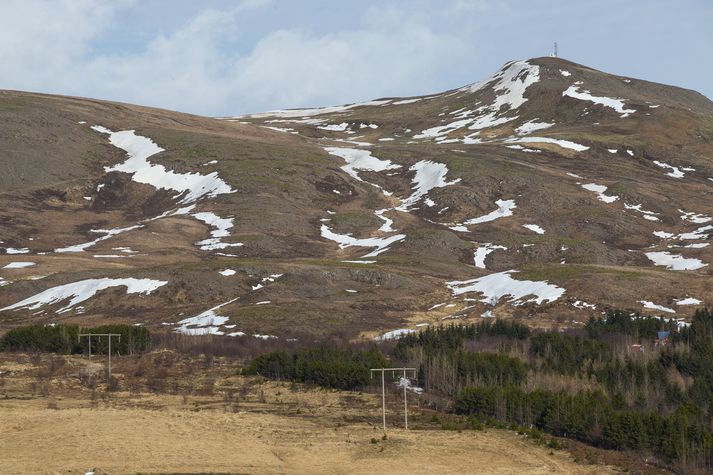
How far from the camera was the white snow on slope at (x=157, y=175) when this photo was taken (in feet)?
531

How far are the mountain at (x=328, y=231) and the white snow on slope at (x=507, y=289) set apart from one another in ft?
1.00

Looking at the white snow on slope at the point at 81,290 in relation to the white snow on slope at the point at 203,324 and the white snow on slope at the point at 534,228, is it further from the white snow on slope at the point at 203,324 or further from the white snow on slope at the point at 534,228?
the white snow on slope at the point at 534,228

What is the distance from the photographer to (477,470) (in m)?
43.5

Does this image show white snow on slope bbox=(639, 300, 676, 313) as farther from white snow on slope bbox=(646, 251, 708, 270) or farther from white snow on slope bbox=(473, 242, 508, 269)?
white snow on slope bbox=(473, 242, 508, 269)

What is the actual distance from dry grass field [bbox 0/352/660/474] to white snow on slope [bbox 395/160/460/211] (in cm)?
9999

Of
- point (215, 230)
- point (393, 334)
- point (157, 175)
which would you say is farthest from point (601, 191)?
point (393, 334)

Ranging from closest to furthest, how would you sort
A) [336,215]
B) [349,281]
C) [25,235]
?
1. [349,281]
2. [25,235]
3. [336,215]

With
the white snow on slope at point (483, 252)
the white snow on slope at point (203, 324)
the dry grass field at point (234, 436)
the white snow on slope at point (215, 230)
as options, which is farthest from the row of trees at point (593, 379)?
the white snow on slope at point (215, 230)

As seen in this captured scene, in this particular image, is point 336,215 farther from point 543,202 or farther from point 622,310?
point 622,310

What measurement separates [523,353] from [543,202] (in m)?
86.7

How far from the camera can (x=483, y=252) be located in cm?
13412

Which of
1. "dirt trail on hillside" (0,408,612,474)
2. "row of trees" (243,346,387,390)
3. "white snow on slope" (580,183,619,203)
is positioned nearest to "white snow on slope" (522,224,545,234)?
"white snow on slope" (580,183,619,203)

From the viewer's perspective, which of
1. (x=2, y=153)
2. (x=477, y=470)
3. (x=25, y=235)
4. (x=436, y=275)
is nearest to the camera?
(x=477, y=470)

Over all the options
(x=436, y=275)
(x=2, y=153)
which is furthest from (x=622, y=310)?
(x=2, y=153)
